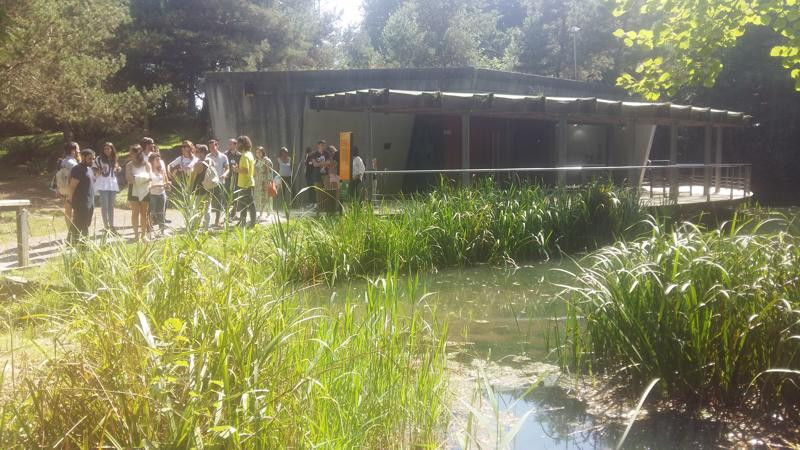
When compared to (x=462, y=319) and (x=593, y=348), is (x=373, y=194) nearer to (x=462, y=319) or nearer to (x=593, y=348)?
(x=462, y=319)

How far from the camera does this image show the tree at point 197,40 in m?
31.4

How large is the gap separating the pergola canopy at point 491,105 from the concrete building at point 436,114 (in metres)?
0.02

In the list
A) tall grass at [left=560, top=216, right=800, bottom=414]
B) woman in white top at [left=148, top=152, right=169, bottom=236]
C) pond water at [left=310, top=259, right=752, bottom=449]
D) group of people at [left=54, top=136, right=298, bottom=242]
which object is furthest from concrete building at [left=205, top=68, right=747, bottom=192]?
tall grass at [left=560, top=216, right=800, bottom=414]

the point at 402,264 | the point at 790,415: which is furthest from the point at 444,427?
the point at 402,264

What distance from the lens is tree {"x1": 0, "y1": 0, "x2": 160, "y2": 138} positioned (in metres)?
17.9

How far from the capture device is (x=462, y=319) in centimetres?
796

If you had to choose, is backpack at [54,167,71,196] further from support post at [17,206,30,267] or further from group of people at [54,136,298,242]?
support post at [17,206,30,267]

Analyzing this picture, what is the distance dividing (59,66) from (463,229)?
12.9m

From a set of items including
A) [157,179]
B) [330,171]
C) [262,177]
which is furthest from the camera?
[330,171]

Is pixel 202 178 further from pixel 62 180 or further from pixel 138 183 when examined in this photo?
pixel 62 180

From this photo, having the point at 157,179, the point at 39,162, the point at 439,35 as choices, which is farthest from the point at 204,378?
the point at 439,35

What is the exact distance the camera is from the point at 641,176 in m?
15.9

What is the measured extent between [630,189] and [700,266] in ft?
28.8

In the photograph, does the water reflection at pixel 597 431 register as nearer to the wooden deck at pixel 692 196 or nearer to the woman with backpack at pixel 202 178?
the woman with backpack at pixel 202 178
